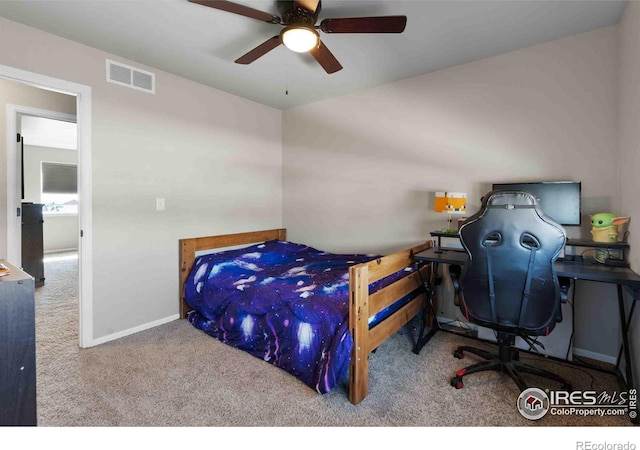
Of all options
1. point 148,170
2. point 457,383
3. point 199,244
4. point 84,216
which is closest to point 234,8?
point 148,170

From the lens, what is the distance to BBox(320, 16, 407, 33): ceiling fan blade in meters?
1.71

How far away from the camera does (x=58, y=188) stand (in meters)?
6.88

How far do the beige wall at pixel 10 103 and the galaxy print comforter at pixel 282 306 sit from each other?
6.95ft

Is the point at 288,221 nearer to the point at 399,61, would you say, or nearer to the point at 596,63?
the point at 399,61

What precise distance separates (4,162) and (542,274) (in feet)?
16.1

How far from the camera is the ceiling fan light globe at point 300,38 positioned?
1.77 m

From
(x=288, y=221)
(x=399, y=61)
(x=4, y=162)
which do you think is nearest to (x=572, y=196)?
(x=399, y=61)

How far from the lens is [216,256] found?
306 cm

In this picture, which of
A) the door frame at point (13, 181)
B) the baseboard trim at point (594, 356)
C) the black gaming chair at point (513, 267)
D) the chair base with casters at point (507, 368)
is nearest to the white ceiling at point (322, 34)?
the black gaming chair at point (513, 267)

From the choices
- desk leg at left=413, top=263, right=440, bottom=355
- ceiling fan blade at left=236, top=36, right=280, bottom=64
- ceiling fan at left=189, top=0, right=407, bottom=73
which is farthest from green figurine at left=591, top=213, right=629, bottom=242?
ceiling fan blade at left=236, top=36, right=280, bottom=64

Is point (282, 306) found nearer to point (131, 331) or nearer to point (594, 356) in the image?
point (131, 331)
